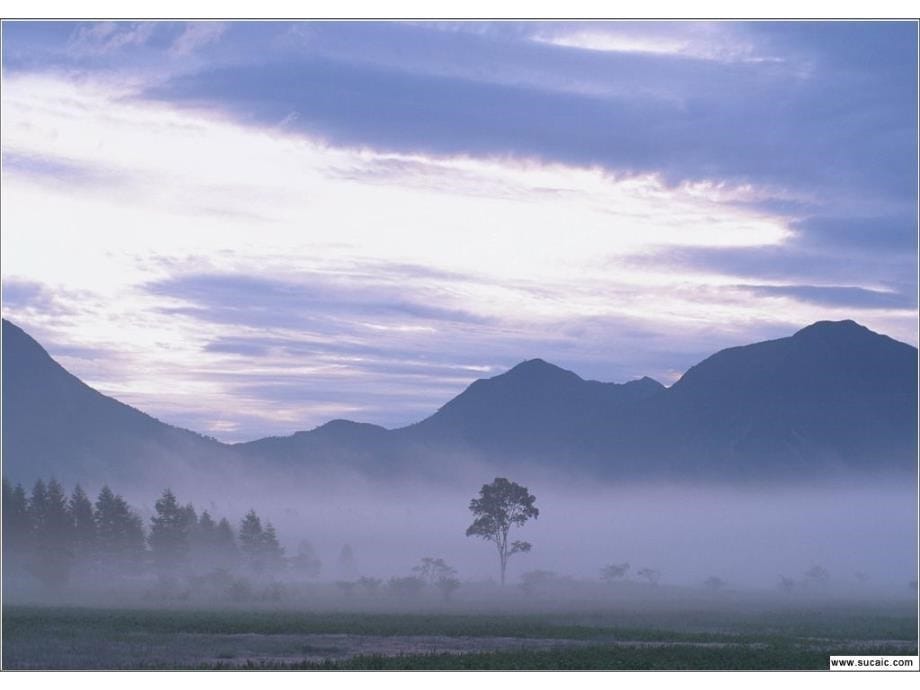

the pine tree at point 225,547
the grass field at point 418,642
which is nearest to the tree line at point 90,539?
the pine tree at point 225,547

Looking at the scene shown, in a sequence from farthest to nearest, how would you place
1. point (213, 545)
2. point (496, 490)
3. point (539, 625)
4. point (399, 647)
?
point (496, 490) < point (213, 545) < point (539, 625) < point (399, 647)

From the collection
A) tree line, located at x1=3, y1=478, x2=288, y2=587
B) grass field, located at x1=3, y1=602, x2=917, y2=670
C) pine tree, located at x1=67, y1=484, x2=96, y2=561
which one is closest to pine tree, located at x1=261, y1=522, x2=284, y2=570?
tree line, located at x1=3, y1=478, x2=288, y2=587

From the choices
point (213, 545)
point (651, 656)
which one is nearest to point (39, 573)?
point (213, 545)

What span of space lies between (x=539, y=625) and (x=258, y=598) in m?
56.1

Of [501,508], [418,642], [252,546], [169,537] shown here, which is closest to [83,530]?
[169,537]

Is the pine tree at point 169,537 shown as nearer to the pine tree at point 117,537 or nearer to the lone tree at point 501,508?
the pine tree at point 117,537

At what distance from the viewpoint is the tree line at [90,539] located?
12781 centimetres

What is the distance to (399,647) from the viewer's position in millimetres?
61625

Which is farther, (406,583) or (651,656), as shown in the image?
(406,583)

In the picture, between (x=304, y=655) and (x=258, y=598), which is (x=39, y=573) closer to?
(x=258, y=598)

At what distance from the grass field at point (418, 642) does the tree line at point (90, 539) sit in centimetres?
4359

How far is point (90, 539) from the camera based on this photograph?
135000 mm

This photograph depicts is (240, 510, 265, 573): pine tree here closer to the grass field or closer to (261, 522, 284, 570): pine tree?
(261, 522, 284, 570): pine tree

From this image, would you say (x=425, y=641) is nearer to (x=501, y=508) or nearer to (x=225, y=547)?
(x=225, y=547)
